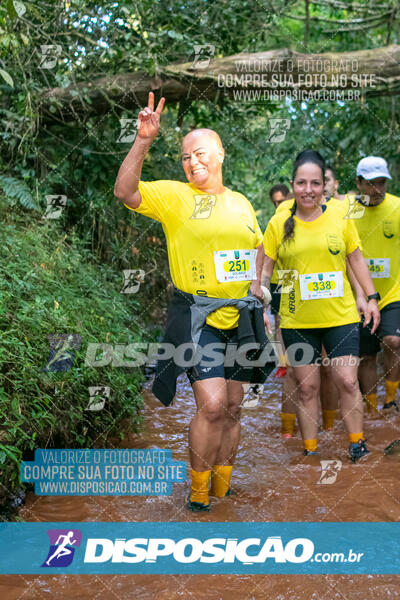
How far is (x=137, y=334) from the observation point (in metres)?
6.71

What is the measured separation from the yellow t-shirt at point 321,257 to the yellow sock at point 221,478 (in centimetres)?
120

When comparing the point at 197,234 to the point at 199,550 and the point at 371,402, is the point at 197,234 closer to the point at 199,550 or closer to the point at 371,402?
the point at 199,550

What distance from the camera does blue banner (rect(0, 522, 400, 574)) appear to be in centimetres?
321

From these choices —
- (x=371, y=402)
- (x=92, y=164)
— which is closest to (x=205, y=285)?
(x=371, y=402)

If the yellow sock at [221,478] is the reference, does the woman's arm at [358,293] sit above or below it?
above

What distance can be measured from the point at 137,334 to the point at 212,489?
274 centimetres

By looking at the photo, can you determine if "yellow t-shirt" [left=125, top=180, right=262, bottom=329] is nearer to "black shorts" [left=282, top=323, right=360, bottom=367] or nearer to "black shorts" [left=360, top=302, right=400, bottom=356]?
"black shorts" [left=282, top=323, right=360, bottom=367]

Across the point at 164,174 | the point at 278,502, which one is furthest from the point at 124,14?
the point at 278,502

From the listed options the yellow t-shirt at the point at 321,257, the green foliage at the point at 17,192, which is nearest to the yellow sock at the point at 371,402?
the yellow t-shirt at the point at 321,257

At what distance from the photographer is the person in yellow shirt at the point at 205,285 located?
12.5ft

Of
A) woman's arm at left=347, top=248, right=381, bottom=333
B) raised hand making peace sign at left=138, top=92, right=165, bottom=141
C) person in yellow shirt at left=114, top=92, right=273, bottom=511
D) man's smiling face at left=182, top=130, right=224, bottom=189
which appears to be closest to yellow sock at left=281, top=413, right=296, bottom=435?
woman's arm at left=347, top=248, right=381, bottom=333

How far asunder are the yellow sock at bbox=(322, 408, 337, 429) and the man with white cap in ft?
2.25

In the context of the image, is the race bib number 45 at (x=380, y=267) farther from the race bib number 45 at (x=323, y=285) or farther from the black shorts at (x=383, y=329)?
the race bib number 45 at (x=323, y=285)

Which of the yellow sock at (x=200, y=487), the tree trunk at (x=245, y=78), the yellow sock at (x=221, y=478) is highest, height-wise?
the tree trunk at (x=245, y=78)
